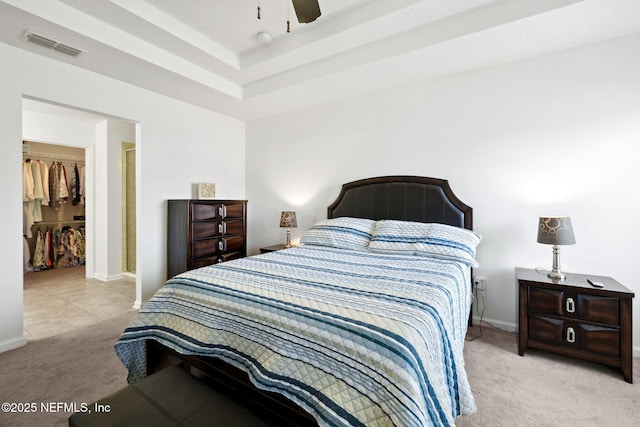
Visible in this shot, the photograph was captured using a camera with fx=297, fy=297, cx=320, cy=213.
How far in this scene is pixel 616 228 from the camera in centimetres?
236

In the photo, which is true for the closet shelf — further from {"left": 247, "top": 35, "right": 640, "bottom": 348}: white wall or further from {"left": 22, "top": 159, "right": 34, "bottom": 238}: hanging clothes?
{"left": 247, "top": 35, "right": 640, "bottom": 348}: white wall

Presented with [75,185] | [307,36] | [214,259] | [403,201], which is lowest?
[214,259]

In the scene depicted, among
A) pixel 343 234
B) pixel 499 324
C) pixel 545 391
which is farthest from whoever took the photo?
pixel 343 234

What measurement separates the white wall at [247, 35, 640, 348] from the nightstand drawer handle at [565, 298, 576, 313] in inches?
19.6

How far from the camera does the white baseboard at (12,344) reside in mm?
2384

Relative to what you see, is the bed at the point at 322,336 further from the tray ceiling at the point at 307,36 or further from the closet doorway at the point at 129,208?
the closet doorway at the point at 129,208

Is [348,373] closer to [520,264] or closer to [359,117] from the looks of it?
[520,264]

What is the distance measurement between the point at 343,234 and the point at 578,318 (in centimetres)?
190

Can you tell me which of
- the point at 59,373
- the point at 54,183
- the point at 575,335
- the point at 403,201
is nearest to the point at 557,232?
the point at 575,335

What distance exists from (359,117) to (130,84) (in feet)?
8.35

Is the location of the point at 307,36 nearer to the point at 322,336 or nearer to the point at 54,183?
the point at 322,336

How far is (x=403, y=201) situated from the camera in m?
3.19

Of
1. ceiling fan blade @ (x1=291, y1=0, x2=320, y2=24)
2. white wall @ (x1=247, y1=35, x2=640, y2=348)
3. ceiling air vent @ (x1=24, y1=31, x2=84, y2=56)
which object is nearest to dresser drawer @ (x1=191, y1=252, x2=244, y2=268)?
white wall @ (x1=247, y1=35, x2=640, y2=348)

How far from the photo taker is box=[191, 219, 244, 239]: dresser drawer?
3.44 m
